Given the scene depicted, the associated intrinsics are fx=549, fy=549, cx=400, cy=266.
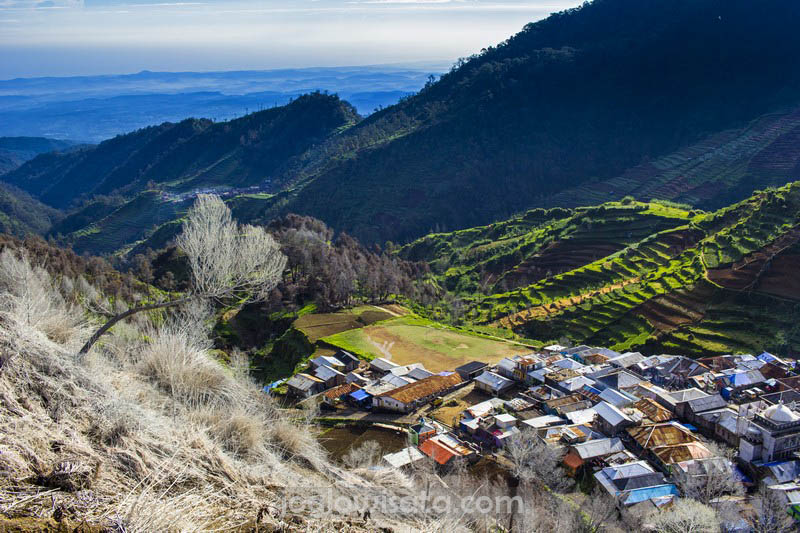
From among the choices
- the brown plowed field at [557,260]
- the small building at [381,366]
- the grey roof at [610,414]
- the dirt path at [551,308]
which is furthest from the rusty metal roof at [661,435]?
the brown plowed field at [557,260]

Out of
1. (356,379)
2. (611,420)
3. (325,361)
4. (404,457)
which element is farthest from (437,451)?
(325,361)

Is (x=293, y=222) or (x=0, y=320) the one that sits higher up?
(x=0, y=320)

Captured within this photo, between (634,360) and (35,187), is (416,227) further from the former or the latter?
(35,187)

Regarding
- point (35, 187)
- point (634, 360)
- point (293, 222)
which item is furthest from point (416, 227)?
point (35, 187)

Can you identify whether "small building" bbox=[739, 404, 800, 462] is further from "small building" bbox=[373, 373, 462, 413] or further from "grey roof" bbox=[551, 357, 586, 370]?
"small building" bbox=[373, 373, 462, 413]

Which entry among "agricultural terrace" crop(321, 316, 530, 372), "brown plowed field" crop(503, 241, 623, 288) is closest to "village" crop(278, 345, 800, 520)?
"agricultural terrace" crop(321, 316, 530, 372)

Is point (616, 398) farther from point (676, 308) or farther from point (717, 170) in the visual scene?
point (717, 170)
